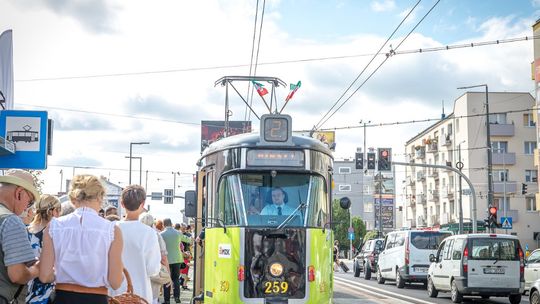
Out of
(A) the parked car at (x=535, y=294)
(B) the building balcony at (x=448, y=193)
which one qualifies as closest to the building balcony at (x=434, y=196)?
(B) the building balcony at (x=448, y=193)

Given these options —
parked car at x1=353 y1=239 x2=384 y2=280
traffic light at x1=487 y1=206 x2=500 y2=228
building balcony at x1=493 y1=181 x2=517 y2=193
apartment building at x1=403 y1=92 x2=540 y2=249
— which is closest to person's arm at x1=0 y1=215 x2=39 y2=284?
parked car at x1=353 y1=239 x2=384 y2=280

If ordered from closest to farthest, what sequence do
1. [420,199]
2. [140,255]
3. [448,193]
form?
1. [140,255]
2. [448,193]
3. [420,199]

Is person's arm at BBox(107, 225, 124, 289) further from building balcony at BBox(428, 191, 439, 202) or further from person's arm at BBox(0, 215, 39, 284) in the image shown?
building balcony at BBox(428, 191, 439, 202)

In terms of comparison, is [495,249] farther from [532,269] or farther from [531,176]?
[531,176]

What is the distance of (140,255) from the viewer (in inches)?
288

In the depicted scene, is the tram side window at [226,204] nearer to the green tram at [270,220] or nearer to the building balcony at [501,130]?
the green tram at [270,220]

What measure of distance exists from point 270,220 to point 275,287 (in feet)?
3.07

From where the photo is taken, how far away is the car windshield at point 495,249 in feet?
67.4

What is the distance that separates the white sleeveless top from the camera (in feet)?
18.6

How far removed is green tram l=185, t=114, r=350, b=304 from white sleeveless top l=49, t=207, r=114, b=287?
5046 mm

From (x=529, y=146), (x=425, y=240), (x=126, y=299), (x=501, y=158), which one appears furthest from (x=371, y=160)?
(x=529, y=146)

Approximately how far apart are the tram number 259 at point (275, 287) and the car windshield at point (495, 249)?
36.6 ft

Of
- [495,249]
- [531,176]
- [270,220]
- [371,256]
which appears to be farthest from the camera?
[531,176]

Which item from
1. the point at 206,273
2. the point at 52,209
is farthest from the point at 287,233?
the point at 52,209
